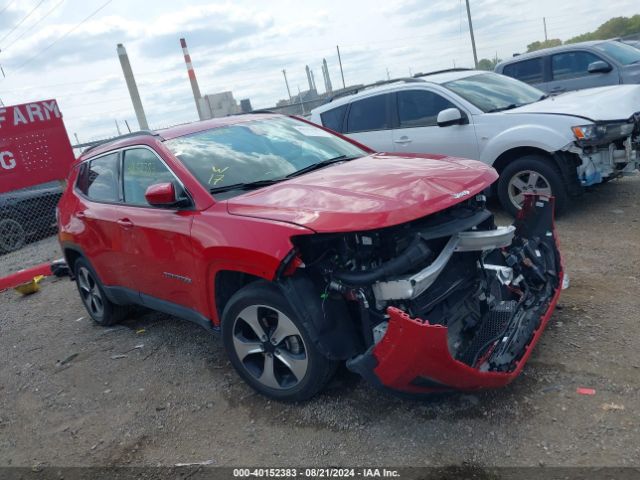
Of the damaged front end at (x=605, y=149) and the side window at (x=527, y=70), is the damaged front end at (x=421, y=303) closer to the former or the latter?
the damaged front end at (x=605, y=149)

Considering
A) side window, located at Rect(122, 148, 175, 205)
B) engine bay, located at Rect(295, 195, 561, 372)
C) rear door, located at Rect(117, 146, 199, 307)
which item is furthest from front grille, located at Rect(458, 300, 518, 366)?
side window, located at Rect(122, 148, 175, 205)

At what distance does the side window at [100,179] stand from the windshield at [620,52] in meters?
8.90

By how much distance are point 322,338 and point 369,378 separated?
0.36 m

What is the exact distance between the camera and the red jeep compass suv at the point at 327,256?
286 cm

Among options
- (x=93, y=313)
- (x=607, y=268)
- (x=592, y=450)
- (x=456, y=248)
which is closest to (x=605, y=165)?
(x=607, y=268)

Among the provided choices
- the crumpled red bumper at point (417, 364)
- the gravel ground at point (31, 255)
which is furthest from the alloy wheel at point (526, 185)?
the gravel ground at point (31, 255)

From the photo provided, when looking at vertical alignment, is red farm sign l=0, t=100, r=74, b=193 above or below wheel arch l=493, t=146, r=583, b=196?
above

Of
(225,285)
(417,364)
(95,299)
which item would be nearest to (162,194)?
(225,285)

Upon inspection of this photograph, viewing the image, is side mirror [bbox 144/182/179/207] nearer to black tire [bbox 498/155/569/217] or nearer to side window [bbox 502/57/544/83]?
black tire [bbox 498/155/569/217]

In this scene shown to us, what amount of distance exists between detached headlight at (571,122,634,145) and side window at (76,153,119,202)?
4599 millimetres

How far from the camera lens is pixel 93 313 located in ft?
18.3

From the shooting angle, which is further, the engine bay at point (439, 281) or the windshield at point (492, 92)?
the windshield at point (492, 92)

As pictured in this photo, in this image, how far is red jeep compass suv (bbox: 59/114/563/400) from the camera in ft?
9.37

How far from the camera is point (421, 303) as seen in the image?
9.90 ft
